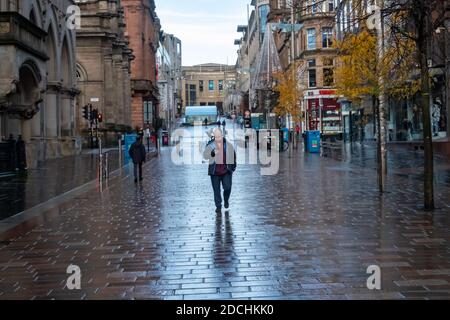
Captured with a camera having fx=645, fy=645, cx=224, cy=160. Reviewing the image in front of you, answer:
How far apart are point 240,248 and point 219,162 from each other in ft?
13.5

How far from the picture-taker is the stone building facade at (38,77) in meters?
24.2

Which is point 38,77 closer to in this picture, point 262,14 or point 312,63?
point 312,63

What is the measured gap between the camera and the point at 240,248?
28.1 ft

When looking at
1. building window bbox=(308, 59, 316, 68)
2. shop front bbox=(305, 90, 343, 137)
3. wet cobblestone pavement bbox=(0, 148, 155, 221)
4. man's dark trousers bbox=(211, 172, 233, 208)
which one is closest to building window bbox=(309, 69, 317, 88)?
building window bbox=(308, 59, 316, 68)

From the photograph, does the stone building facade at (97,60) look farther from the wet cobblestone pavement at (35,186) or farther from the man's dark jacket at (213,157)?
the man's dark jacket at (213,157)

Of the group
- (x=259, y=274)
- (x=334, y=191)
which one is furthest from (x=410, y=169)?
(x=259, y=274)

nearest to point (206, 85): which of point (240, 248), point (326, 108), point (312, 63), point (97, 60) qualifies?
point (312, 63)

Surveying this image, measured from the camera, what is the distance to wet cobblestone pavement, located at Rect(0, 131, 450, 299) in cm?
640

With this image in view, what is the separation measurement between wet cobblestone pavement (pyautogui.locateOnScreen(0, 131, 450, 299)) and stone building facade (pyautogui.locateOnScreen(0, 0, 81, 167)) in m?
11.4

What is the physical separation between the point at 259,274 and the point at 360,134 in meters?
43.1

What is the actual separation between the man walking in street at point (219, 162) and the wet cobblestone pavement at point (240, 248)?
1.63 feet

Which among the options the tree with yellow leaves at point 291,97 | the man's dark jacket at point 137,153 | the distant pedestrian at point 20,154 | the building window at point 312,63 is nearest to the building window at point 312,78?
the building window at point 312,63
